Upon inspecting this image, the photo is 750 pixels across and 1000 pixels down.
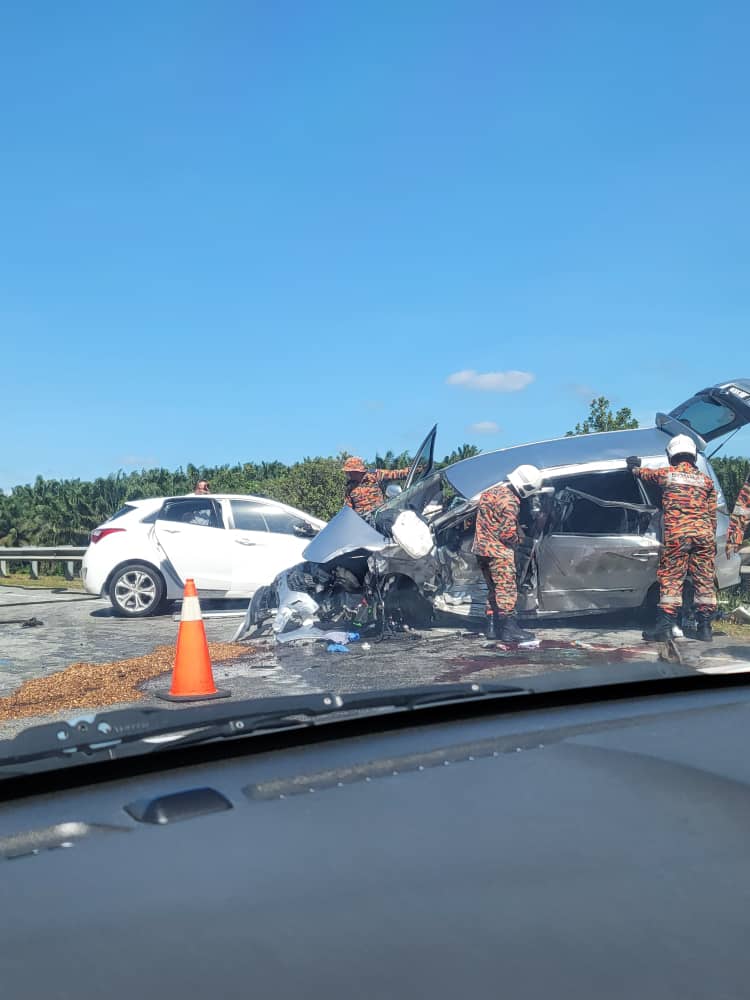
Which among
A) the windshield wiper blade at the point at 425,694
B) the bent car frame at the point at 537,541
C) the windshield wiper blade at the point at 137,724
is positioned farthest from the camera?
the bent car frame at the point at 537,541

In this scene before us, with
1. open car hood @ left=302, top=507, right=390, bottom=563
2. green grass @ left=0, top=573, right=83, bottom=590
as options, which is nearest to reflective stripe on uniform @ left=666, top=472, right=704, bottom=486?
open car hood @ left=302, top=507, right=390, bottom=563

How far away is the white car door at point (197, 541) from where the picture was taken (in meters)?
10.3

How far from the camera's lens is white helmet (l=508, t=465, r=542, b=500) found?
277 inches

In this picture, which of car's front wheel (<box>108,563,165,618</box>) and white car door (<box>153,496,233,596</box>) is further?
car's front wheel (<box>108,563,165,618</box>)

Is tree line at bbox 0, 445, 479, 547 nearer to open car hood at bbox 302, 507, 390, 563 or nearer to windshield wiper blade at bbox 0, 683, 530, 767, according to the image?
open car hood at bbox 302, 507, 390, 563

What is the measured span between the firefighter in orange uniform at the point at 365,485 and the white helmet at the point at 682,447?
234 centimetres

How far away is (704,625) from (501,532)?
181cm

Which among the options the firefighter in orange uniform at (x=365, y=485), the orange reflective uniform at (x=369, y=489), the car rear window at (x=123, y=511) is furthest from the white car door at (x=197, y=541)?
the orange reflective uniform at (x=369, y=489)

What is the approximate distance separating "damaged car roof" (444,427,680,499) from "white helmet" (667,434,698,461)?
121 mm

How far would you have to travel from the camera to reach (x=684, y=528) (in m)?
6.67

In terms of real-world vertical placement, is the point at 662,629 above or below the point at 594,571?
below

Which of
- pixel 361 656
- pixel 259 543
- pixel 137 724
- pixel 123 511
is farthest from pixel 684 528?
pixel 123 511

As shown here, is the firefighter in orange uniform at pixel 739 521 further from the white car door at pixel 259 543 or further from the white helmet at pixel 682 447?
the white car door at pixel 259 543

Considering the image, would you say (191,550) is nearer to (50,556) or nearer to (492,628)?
(492,628)
